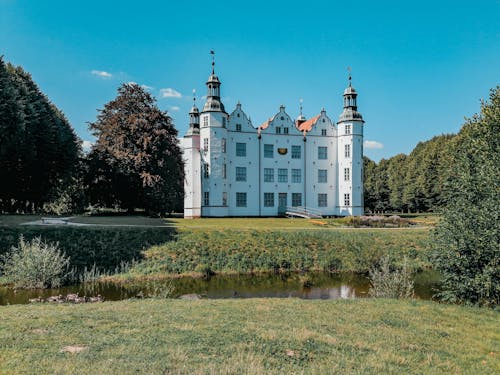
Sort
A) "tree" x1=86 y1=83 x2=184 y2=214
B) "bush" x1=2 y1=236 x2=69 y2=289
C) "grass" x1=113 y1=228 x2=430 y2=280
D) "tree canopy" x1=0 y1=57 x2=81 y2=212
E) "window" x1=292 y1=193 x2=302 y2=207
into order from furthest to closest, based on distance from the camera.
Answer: "window" x1=292 y1=193 x2=302 y2=207
"tree" x1=86 y1=83 x2=184 y2=214
"tree canopy" x1=0 y1=57 x2=81 y2=212
"grass" x1=113 y1=228 x2=430 y2=280
"bush" x1=2 y1=236 x2=69 y2=289

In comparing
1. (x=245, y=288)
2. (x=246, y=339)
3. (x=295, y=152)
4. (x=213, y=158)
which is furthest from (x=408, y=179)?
(x=246, y=339)

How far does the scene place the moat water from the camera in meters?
15.4

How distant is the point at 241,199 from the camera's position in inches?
1801

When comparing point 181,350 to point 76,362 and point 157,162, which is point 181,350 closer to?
point 76,362

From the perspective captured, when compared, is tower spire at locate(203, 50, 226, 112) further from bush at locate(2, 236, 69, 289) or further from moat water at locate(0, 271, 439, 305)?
bush at locate(2, 236, 69, 289)

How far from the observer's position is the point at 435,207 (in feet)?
44.1

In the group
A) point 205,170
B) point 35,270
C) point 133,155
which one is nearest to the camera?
point 35,270

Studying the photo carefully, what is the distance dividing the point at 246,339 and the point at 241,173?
38.7 m

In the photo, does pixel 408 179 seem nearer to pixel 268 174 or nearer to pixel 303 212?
pixel 303 212

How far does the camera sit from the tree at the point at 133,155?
36.3 meters

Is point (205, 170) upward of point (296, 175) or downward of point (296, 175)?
upward

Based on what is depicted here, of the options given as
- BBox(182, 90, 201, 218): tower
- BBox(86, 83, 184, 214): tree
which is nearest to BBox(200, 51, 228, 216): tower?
BBox(182, 90, 201, 218): tower

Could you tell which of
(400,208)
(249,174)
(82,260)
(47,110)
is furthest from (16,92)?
(400,208)

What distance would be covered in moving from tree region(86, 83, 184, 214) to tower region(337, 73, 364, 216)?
19.8 m
